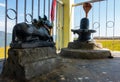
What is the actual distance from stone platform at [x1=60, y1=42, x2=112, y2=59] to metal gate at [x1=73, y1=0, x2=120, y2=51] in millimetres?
1658

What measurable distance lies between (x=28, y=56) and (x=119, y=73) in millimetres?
1047

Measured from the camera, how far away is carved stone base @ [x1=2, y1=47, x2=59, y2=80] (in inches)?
63.4

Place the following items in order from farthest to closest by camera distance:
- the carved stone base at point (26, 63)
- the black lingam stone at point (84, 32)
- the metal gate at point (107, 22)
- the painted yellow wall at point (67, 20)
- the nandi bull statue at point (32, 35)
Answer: the painted yellow wall at point (67, 20)
the metal gate at point (107, 22)
the black lingam stone at point (84, 32)
the nandi bull statue at point (32, 35)
the carved stone base at point (26, 63)

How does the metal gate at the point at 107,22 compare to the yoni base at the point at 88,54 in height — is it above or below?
above

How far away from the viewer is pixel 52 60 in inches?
81.1

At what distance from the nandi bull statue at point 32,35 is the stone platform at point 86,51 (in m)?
1.17

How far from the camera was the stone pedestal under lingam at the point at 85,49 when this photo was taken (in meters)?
3.24

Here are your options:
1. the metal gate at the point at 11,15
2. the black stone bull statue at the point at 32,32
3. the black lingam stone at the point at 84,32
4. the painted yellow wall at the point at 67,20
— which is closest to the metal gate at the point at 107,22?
the painted yellow wall at the point at 67,20

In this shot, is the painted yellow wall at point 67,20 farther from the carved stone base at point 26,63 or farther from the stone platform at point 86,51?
the carved stone base at point 26,63

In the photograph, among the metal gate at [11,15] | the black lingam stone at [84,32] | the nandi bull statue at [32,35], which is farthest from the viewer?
the black lingam stone at [84,32]

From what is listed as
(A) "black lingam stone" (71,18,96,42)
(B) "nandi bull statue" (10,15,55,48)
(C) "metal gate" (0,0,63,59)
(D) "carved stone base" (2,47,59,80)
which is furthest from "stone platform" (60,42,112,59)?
(D) "carved stone base" (2,47,59,80)

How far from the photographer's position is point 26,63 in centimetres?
163

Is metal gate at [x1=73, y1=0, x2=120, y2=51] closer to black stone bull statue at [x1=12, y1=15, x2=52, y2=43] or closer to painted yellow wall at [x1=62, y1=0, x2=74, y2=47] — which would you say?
painted yellow wall at [x1=62, y1=0, x2=74, y2=47]

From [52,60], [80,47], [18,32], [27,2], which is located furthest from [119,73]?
[27,2]
